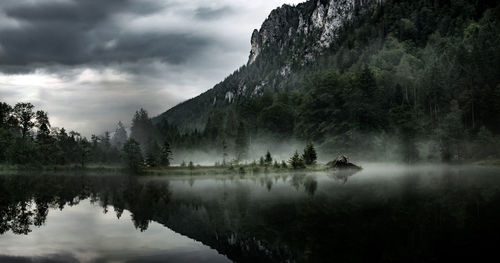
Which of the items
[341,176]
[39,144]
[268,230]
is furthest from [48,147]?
[268,230]

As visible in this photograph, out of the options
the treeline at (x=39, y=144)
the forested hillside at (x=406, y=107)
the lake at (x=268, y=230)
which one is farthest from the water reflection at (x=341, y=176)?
the treeline at (x=39, y=144)

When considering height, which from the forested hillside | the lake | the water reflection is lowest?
the lake

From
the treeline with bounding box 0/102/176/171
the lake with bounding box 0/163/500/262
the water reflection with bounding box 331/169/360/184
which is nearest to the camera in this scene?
the lake with bounding box 0/163/500/262

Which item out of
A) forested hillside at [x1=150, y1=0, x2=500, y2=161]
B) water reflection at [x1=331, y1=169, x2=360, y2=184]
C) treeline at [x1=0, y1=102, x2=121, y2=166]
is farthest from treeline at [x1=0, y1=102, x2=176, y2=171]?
water reflection at [x1=331, y1=169, x2=360, y2=184]

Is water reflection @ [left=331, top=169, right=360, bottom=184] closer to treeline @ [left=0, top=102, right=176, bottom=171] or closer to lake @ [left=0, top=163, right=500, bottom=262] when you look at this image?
lake @ [left=0, top=163, right=500, bottom=262]

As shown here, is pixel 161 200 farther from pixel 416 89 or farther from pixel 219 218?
pixel 416 89

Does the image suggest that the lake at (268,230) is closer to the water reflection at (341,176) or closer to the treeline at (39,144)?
the water reflection at (341,176)

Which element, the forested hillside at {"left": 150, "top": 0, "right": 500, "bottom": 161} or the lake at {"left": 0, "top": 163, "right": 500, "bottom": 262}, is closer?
the lake at {"left": 0, "top": 163, "right": 500, "bottom": 262}

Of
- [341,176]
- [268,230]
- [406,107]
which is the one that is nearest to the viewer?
[268,230]

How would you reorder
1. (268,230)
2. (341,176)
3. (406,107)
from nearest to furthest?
(268,230), (341,176), (406,107)

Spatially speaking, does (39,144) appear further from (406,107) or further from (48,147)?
(406,107)

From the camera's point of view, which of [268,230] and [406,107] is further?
[406,107]

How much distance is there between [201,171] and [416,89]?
9193 cm

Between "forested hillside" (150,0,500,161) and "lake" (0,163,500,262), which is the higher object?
"forested hillside" (150,0,500,161)
